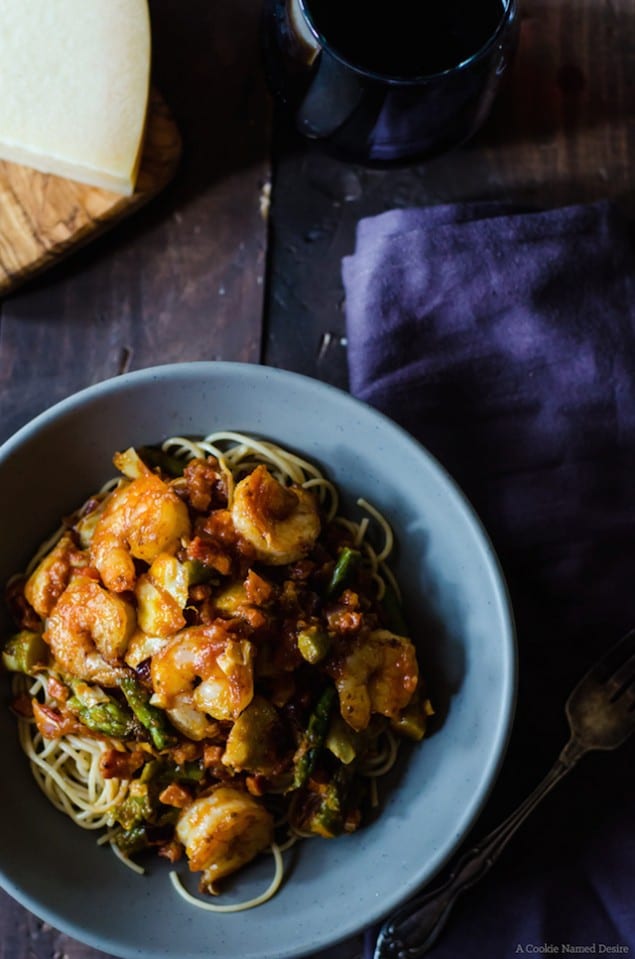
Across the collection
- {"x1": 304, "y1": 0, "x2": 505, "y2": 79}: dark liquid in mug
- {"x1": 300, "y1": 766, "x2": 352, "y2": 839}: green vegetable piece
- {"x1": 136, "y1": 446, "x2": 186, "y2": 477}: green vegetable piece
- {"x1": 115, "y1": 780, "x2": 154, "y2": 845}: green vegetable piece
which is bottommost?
{"x1": 300, "y1": 766, "x2": 352, "y2": 839}: green vegetable piece

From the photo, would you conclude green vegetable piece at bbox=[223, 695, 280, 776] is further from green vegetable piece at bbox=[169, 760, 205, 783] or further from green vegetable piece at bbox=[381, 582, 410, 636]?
green vegetable piece at bbox=[381, 582, 410, 636]

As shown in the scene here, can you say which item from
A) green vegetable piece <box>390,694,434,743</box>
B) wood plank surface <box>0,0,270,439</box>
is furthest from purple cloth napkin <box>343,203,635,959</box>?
green vegetable piece <box>390,694,434,743</box>

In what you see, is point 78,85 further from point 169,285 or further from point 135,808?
point 135,808

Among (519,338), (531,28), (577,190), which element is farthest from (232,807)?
(531,28)

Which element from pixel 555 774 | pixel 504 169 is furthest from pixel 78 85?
pixel 555 774

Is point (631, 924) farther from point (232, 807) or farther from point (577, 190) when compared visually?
point (577, 190)

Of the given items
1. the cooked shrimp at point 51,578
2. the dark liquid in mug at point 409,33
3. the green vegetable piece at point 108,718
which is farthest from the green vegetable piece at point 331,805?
the dark liquid in mug at point 409,33

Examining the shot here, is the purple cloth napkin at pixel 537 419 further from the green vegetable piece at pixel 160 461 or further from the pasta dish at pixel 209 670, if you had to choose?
the green vegetable piece at pixel 160 461
